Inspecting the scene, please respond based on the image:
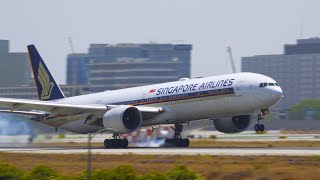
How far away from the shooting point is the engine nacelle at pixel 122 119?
189ft

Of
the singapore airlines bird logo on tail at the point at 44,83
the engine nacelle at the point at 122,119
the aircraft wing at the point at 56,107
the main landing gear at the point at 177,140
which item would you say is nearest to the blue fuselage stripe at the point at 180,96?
the aircraft wing at the point at 56,107

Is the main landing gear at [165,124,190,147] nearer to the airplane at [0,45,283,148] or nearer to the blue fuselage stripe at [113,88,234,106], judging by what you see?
the airplane at [0,45,283,148]

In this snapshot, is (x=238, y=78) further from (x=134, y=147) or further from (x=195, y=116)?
(x=134, y=147)

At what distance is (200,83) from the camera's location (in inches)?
2293

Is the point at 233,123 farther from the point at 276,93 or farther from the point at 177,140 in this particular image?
the point at 276,93

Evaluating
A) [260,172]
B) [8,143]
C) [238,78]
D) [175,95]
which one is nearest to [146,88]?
[175,95]

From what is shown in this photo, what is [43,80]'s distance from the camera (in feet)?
227

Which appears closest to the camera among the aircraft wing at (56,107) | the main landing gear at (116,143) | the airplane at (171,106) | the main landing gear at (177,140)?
the airplane at (171,106)

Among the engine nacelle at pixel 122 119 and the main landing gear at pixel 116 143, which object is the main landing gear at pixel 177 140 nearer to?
the main landing gear at pixel 116 143

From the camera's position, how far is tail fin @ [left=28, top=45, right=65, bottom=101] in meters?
68.8

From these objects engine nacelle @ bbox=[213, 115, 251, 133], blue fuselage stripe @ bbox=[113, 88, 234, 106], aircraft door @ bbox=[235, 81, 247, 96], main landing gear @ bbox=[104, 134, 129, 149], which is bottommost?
main landing gear @ bbox=[104, 134, 129, 149]

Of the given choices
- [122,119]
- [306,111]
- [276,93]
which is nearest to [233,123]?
[276,93]

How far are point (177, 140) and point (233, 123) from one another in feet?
14.3

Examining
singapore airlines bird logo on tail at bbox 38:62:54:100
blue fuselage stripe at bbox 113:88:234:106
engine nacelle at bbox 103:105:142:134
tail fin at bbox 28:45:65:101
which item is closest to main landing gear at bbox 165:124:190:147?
blue fuselage stripe at bbox 113:88:234:106
